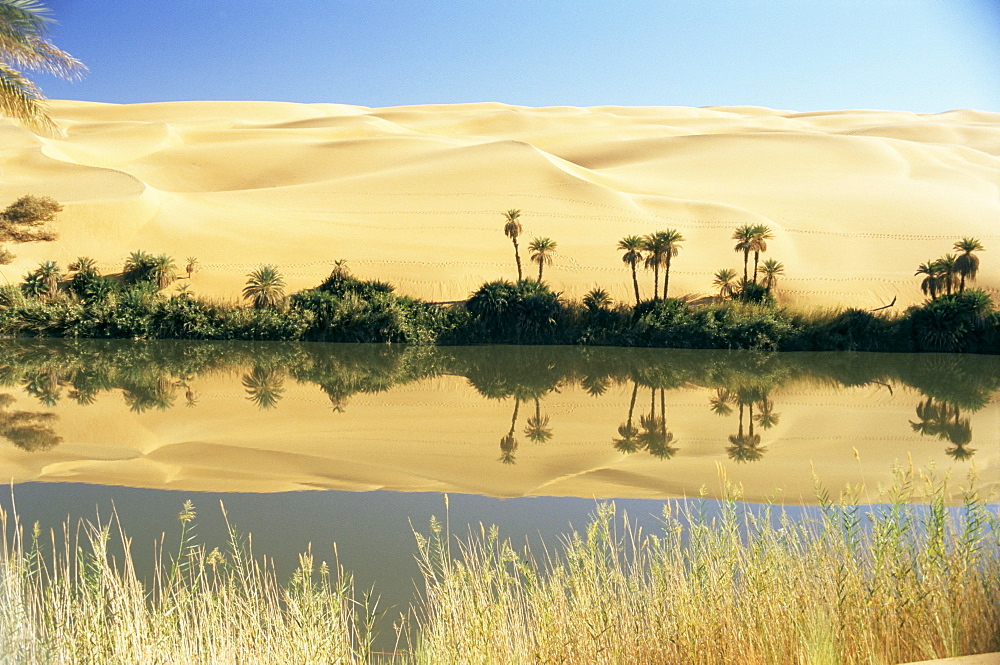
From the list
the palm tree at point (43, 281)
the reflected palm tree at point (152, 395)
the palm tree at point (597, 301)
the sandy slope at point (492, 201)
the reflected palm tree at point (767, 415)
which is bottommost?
the reflected palm tree at point (767, 415)

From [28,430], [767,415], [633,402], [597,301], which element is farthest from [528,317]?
[28,430]

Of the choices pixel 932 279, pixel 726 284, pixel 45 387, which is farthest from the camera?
pixel 726 284

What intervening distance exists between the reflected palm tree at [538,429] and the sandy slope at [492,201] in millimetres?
19234

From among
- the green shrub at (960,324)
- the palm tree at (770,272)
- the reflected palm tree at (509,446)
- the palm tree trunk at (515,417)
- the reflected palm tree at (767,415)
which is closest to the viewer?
the reflected palm tree at (509,446)

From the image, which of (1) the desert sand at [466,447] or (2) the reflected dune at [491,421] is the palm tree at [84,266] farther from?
(1) the desert sand at [466,447]

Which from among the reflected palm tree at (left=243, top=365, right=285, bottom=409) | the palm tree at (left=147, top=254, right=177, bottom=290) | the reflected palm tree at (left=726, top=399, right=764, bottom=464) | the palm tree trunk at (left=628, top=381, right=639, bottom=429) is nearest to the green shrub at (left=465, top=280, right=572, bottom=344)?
the palm tree trunk at (left=628, top=381, right=639, bottom=429)

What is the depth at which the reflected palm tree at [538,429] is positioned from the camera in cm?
1534

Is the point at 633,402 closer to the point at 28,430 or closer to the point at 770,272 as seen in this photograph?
the point at 28,430

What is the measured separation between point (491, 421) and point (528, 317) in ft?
48.0

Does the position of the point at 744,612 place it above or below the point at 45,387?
below

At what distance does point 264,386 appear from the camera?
67.4 ft

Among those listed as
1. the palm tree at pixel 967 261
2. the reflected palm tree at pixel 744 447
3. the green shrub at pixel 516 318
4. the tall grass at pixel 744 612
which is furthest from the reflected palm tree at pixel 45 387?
the palm tree at pixel 967 261

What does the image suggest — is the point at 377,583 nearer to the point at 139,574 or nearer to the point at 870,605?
the point at 139,574

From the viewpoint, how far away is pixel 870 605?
5711 millimetres
